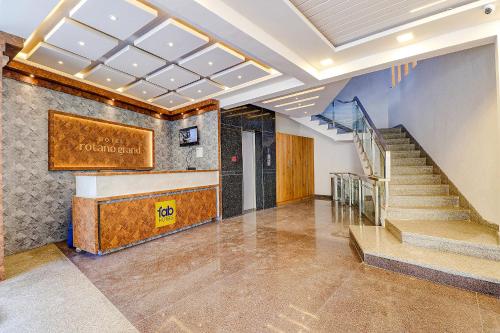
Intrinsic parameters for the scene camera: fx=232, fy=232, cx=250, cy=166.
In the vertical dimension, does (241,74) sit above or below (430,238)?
above

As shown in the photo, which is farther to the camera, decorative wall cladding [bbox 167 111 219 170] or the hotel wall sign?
decorative wall cladding [bbox 167 111 219 170]

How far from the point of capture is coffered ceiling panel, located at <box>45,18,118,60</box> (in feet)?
10.3

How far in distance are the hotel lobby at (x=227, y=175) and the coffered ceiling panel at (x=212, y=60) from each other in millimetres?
37

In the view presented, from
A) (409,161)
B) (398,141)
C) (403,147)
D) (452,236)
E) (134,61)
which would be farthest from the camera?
(398,141)

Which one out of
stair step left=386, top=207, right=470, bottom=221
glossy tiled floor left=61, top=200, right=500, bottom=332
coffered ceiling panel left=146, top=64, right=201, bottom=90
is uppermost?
coffered ceiling panel left=146, top=64, right=201, bottom=90

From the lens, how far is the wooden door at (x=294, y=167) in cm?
859

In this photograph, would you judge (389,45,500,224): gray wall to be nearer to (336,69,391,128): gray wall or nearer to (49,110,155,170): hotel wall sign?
(336,69,391,128): gray wall

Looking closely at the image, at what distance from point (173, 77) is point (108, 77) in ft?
4.38

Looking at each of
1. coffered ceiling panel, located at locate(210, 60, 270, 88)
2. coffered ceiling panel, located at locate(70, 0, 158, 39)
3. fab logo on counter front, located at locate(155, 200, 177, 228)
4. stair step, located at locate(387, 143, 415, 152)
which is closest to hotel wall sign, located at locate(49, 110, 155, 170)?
fab logo on counter front, located at locate(155, 200, 177, 228)

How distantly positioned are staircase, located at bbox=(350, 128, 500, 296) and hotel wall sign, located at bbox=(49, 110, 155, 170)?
562cm

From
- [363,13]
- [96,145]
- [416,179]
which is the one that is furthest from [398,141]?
[96,145]

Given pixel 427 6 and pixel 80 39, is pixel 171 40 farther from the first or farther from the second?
pixel 427 6

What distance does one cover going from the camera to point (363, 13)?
304 centimetres

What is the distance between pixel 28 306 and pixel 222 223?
3867 mm
